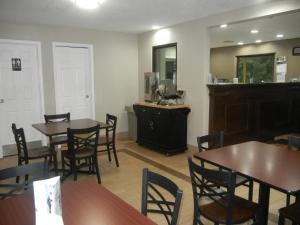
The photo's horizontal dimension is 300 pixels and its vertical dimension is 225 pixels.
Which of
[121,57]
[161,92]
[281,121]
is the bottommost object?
[281,121]

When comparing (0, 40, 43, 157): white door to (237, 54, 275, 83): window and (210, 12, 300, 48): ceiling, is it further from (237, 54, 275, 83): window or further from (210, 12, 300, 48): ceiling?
(237, 54, 275, 83): window

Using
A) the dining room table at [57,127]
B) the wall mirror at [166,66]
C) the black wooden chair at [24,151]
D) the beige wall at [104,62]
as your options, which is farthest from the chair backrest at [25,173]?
the beige wall at [104,62]

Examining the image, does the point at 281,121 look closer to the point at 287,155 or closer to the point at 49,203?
the point at 287,155

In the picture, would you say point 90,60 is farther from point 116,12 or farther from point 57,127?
point 57,127

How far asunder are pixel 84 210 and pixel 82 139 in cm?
216

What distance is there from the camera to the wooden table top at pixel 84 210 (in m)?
1.29

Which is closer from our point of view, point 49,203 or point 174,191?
point 49,203

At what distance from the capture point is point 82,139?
11.4 feet

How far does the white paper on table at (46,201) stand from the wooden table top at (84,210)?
0.23 metres

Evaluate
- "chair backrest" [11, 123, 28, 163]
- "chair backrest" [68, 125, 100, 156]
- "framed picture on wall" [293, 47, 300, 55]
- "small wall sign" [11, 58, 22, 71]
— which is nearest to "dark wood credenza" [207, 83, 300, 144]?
"chair backrest" [68, 125, 100, 156]

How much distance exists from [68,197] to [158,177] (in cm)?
56

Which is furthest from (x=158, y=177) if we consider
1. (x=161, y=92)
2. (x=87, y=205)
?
(x=161, y=92)

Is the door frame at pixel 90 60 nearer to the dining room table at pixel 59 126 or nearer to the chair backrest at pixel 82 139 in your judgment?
the dining room table at pixel 59 126

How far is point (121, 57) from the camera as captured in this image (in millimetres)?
5957
